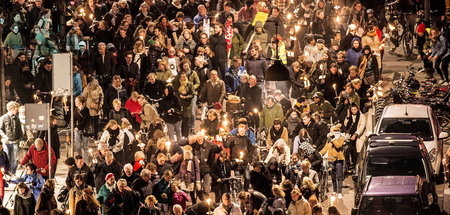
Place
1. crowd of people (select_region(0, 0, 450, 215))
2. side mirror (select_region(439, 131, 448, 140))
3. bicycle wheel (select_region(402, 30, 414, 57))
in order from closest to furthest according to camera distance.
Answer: crowd of people (select_region(0, 0, 450, 215)) → side mirror (select_region(439, 131, 448, 140)) → bicycle wheel (select_region(402, 30, 414, 57))

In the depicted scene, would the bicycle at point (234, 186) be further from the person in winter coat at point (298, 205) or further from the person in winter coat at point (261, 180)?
the person in winter coat at point (298, 205)

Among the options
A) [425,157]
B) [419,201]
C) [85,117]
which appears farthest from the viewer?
[85,117]

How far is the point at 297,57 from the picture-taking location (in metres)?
39.4

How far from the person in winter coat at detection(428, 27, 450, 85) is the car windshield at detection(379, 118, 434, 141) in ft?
23.4

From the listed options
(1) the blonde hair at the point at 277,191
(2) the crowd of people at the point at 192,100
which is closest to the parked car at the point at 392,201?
(2) the crowd of people at the point at 192,100

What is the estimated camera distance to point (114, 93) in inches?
1341

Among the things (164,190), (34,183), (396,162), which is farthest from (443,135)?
(34,183)

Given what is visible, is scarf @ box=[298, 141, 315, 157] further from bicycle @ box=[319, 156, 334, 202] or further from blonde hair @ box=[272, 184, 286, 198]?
blonde hair @ box=[272, 184, 286, 198]

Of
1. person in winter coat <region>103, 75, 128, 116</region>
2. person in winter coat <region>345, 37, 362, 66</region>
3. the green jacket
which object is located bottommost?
the green jacket

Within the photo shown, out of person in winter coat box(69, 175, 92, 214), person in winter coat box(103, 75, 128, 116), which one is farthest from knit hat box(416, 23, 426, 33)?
person in winter coat box(69, 175, 92, 214)

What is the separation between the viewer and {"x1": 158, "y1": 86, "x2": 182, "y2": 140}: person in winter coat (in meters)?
33.6

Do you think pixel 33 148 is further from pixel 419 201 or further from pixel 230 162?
pixel 419 201

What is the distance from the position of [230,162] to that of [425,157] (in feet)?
13.5

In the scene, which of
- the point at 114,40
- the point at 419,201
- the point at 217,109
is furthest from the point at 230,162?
the point at 114,40
